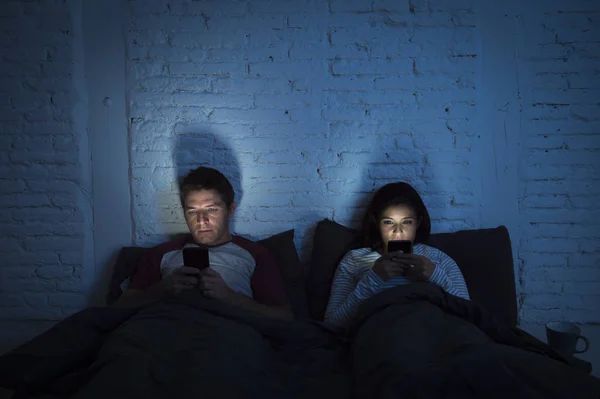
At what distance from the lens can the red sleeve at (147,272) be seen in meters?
2.20

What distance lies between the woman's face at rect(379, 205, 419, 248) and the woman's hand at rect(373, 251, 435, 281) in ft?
0.66

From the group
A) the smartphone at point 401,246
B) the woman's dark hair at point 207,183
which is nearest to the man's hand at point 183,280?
the woman's dark hair at point 207,183

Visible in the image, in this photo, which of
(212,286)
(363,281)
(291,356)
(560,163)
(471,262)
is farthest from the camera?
(560,163)

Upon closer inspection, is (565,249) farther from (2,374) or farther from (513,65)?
(2,374)

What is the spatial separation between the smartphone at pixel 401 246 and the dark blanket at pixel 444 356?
0.68 ft

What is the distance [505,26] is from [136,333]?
2.44 metres

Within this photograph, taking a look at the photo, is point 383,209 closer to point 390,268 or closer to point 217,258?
point 390,268

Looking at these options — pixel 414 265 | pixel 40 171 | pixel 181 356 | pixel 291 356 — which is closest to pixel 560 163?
pixel 414 265

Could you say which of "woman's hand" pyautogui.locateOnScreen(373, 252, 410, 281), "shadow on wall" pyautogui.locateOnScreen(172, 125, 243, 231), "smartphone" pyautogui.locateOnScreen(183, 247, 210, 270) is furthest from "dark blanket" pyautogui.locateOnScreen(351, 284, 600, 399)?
"shadow on wall" pyautogui.locateOnScreen(172, 125, 243, 231)

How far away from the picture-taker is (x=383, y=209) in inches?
→ 85.4

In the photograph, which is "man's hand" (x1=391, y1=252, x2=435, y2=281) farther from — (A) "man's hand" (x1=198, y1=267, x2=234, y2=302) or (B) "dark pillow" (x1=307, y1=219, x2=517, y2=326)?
(A) "man's hand" (x1=198, y1=267, x2=234, y2=302)

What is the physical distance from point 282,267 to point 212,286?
56 cm

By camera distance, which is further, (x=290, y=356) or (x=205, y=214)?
(x=205, y=214)

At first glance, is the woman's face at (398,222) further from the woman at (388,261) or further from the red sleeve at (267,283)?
the red sleeve at (267,283)
